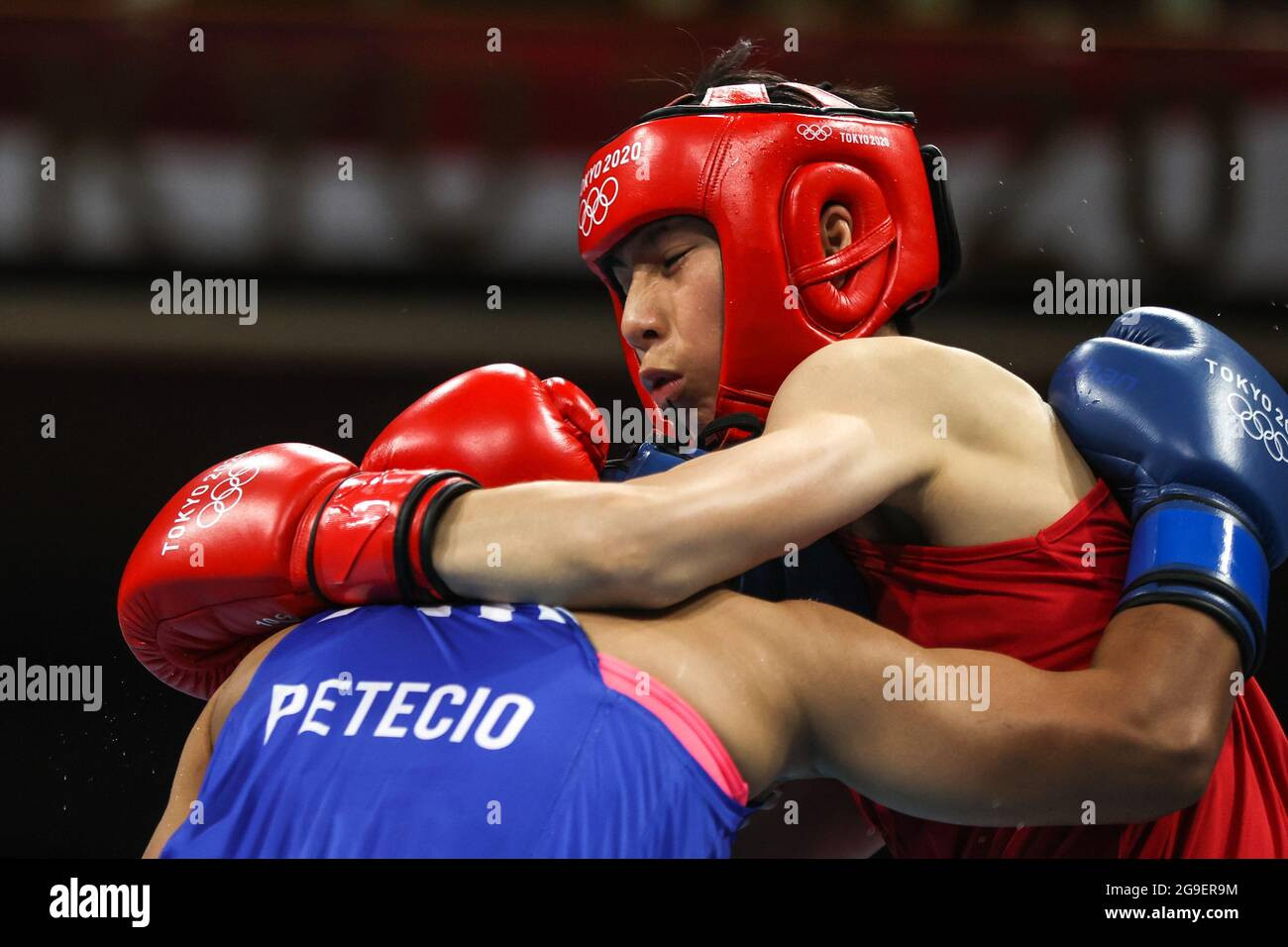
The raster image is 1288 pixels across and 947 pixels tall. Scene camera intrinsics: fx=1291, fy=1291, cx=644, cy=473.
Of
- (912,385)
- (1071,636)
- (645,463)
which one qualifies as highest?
(912,385)

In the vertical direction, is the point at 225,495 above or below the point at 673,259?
below

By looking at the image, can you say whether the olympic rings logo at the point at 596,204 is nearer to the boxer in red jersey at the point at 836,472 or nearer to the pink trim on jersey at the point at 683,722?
the boxer in red jersey at the point at 836,472

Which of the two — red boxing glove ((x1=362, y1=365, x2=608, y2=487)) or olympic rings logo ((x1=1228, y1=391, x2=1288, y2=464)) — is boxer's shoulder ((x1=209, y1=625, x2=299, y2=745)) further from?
olympic rings logo ((x1=1228, y1=391, x2=1288, y2=464))

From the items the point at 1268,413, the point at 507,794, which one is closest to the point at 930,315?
the point at 1268,413

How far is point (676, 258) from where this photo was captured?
2172 mm

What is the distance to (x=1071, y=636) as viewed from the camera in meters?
1.75

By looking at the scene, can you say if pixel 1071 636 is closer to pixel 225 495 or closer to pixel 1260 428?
pixel 1260 428

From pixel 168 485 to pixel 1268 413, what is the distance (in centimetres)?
274

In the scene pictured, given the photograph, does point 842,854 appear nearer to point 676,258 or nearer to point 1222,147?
point 676,258

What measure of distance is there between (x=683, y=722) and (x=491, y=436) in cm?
64

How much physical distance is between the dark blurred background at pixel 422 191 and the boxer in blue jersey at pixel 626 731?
2106mm

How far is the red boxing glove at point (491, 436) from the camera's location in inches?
73.2

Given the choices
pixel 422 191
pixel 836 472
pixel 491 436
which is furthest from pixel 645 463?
pixel 422 191

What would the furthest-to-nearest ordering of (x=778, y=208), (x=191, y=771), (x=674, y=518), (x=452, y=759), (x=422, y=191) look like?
1. (x=422, y=191)
2. (x=778, y=208)
3. (x=191, y=771)
4. (x=674, y=518)
5. (x=452, y=759)
